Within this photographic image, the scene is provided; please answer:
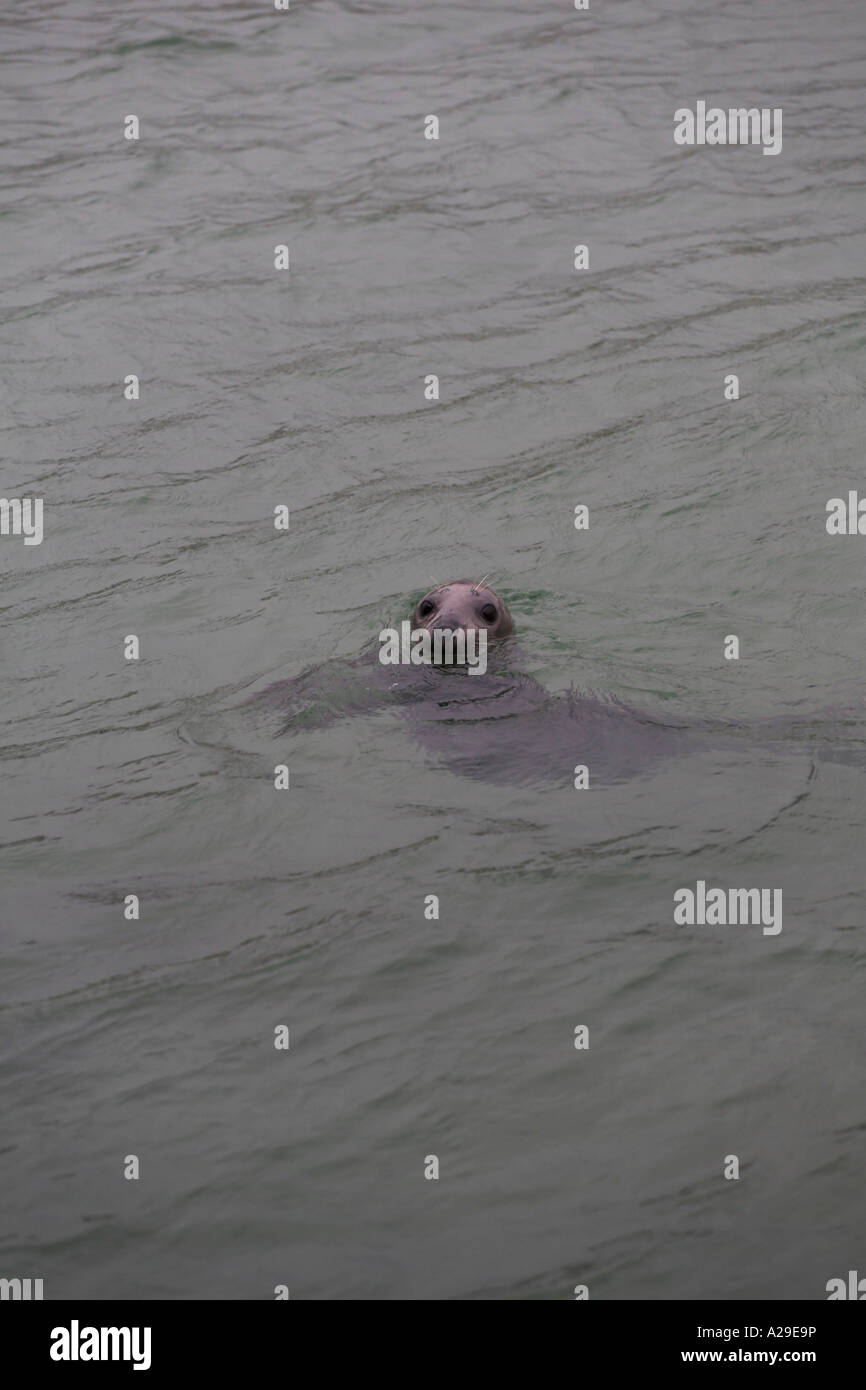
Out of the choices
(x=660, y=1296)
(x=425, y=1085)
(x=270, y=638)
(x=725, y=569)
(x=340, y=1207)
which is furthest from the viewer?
(x=725, y=569)

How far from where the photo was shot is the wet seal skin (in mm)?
8680

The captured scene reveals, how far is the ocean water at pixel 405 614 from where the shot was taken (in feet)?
19.0

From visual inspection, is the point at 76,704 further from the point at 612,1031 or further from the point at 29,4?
the point at 29,4

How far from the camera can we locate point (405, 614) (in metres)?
10.5

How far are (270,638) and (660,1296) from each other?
19.1 ft

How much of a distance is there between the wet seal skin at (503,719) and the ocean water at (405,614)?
0.41ft

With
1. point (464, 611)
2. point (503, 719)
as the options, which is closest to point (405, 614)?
point (464, 611)

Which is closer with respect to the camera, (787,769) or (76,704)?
(787,769)

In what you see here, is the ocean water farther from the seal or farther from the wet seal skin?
the seal

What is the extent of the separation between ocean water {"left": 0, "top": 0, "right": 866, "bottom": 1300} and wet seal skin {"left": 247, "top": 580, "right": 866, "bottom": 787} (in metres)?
0.12

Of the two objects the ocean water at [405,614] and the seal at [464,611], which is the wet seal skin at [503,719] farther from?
the ocean water at [405,614]

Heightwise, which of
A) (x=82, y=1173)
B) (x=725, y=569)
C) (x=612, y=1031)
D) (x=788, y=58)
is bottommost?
(x=82, y=1173)

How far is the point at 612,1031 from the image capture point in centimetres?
654

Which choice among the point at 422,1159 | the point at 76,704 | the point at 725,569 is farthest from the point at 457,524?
the point at 422,1159
